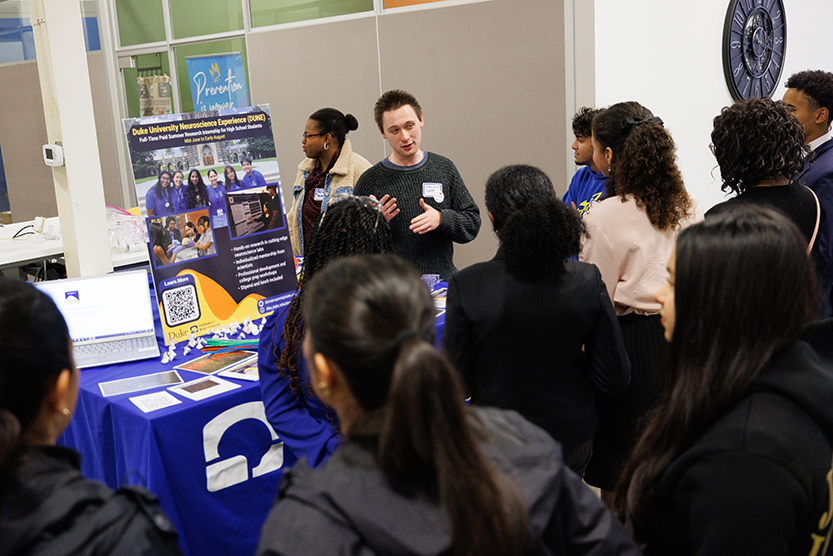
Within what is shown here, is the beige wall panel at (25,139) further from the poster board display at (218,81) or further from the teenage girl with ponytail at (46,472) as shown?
the teenage girl with ponytail at (46,472)

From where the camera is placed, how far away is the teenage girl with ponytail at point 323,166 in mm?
3699

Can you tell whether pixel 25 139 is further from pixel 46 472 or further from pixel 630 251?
pixel 46 472

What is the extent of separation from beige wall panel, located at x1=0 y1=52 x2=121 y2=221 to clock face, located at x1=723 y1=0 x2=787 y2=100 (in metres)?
5.85

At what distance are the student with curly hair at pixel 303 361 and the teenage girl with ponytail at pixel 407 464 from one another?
787mm

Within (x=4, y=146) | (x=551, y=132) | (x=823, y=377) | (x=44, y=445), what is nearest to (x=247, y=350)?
(x=44, y=445)

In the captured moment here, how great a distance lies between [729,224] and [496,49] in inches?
141

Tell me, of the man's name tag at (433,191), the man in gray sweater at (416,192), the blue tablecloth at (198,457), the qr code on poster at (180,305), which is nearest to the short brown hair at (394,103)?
the man in gray sweater at (416,192)

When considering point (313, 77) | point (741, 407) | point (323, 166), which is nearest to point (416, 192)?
point (323, 166)

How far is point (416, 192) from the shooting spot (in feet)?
10.6

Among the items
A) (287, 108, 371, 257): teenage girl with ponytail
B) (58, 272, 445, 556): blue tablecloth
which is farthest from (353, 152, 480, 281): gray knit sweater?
(58, 272, 445, 556): blue tablecloth

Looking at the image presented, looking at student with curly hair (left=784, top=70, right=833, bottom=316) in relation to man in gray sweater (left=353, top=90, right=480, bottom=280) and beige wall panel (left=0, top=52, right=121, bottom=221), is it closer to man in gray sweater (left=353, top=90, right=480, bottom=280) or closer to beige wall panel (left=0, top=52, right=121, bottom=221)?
man in gray sweater (left=353, top=90, right=480, bottom=280)

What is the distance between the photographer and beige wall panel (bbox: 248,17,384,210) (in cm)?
488

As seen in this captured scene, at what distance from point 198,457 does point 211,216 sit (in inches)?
37.2

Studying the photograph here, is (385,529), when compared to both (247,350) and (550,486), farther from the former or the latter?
(247,350)
